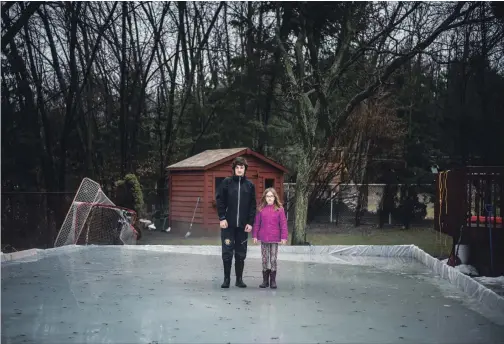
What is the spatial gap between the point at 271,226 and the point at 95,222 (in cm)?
739

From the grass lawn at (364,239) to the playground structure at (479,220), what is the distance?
14.7ft

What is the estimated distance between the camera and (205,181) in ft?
64.4

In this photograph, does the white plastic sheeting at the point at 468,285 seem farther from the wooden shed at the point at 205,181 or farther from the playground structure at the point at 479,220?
the wooden shed at the point at 205,181

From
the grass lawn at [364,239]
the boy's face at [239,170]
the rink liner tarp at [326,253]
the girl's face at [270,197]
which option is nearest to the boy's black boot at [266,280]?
the girl's face at [270,197]

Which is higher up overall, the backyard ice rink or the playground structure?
the playground structure

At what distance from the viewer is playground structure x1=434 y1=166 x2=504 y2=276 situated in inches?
384

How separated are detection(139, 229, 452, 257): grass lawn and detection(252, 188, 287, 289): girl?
7.89 meters

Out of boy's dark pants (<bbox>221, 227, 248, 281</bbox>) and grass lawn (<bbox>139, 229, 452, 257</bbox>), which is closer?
boy's dark pants (<bbox>221, 227, 248, 281</bbox>)

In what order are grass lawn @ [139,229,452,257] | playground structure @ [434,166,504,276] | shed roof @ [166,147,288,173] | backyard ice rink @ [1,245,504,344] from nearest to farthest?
backyard ice rink @ [1,245,504,344]
playground structure @ [434,166,504,276]
grass lawn @ [139,229,452,257]
shed roof @ [166,147,288,173]

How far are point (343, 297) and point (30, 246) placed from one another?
11009 millimetres

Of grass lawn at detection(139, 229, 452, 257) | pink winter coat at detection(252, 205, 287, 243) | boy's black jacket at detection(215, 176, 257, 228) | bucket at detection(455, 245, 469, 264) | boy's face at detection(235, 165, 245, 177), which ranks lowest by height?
grass lawn at detection(139, 229, 452, 257)

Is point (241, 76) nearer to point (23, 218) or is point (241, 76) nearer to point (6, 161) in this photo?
point (6, 161)

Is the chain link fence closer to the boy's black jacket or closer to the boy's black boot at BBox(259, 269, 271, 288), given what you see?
the boy's black boot at BBox(259, 269, 271, 288)

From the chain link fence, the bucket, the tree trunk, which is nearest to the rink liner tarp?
the bucket
